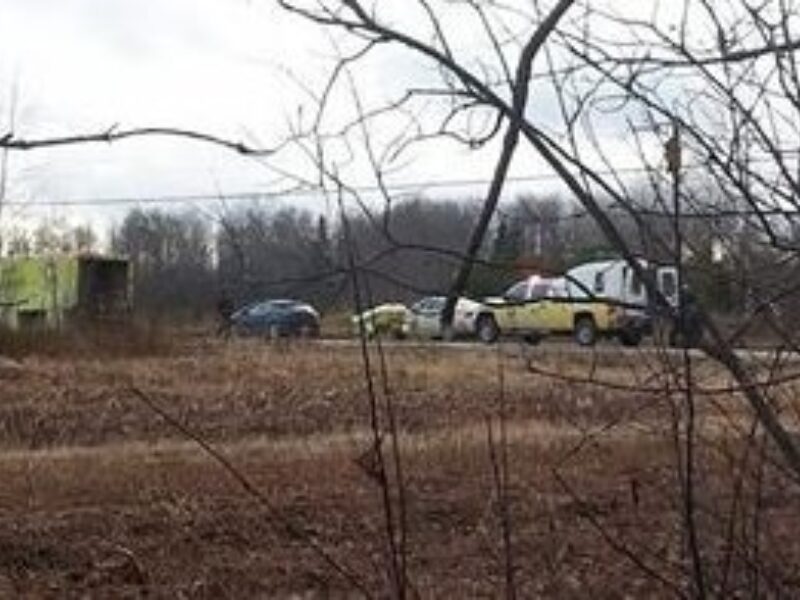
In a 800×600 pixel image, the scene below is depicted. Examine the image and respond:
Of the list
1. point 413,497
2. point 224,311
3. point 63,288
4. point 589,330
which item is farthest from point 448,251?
point 63,288

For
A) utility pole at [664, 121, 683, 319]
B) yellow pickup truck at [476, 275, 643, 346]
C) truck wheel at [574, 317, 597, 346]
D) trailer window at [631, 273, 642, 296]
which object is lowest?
truck wheel at [574, 317, 597, 346]

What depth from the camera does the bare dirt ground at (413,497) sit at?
396cm

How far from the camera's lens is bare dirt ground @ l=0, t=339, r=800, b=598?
3.96 metres

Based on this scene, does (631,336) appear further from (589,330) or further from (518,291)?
(589,330)

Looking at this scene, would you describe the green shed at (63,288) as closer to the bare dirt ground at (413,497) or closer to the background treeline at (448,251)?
the bare dirt ground at (413,497)

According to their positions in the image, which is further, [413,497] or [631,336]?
[413,497]

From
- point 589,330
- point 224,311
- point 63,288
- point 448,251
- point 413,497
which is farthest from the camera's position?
point 63,288

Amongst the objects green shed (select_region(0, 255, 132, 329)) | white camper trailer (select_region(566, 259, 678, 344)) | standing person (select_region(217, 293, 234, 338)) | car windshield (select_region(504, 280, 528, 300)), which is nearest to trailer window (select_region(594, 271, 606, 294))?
white camper trailer (select_region(566, 259, 678, 344))

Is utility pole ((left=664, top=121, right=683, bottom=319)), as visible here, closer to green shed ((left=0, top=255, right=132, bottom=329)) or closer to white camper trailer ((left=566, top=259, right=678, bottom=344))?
white camper trailer ((left=566, top=259, right=678, bottom=344))

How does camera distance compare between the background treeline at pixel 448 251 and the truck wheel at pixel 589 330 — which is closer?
the background treeline at pixel 448 251

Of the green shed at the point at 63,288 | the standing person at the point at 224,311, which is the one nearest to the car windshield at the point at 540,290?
the standing person at the point at 224,311

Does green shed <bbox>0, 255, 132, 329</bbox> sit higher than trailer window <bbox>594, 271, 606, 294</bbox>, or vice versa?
green shed <bbox>0, 255, 132, 329</bbox>

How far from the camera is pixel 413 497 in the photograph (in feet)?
44.8

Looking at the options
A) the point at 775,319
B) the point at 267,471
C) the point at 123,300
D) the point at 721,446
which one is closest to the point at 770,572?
the point at 721,446
